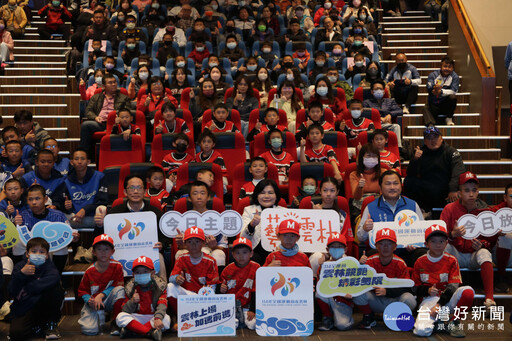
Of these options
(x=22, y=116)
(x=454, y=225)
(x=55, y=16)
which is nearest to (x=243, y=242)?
(x=454, y=225)

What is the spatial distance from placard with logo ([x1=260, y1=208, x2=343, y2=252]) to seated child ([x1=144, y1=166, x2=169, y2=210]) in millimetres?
1286

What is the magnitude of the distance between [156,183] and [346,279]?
2318 millimetres

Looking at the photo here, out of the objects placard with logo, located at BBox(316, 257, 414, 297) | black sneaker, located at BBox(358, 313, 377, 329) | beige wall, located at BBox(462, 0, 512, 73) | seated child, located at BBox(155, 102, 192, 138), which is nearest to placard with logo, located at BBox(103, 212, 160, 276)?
placard with logo, located at BBox(316, 257, 414, 297)

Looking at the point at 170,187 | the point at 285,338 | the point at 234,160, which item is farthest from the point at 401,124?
the point at 285,338

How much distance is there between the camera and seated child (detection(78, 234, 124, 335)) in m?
5.82

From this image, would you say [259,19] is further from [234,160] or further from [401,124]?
[234,160]

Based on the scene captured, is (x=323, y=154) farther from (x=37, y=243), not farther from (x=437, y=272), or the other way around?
(x=37, y=243)

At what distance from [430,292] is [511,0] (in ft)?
24.4

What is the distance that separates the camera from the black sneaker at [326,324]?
5914 mm

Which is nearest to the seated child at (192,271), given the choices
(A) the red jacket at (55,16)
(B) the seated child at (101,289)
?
(B) the seated child at (101,289)

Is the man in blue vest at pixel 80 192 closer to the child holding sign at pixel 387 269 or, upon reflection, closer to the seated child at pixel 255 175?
the seated child at pixel 255 175

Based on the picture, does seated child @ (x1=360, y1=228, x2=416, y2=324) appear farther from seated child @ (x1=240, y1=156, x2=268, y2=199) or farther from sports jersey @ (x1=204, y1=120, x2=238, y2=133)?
sports jersey @ (x1=204, y1=120, x2=238, y2=133)

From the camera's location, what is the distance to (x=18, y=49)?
510 inches

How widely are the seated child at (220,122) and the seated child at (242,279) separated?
113 inches
